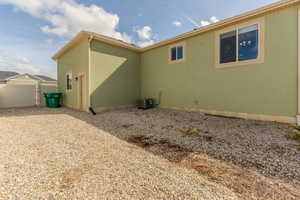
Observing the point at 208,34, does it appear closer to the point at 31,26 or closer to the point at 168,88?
the point at 168,88

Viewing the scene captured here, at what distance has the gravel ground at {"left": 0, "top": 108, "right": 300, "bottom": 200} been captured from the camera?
60.8 inches

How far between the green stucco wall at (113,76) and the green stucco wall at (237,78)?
144 centimetres

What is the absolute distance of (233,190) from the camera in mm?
1556

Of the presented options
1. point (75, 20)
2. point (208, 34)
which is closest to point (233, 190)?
point (208, 34)

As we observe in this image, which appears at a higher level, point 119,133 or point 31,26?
point 31,26

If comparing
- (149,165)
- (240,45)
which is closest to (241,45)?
(240,45)

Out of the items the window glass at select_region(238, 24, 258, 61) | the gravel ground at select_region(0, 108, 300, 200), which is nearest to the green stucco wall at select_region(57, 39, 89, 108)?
the gravel ground at select_region(0, 108, 300, 200)

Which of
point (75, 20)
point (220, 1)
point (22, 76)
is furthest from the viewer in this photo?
point (22, 76)

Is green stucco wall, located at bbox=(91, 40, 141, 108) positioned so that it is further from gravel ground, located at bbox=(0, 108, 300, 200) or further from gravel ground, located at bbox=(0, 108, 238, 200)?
gravel ground, located at bbox=(0, 108, 238, 200)

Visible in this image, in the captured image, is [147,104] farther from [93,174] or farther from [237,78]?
[93,174]

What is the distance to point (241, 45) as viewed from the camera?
16.7 ft

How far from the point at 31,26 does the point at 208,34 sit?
11631 millimetres

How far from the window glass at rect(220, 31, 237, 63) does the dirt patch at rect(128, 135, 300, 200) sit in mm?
4579

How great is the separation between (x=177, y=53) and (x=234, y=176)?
21.1 ft
